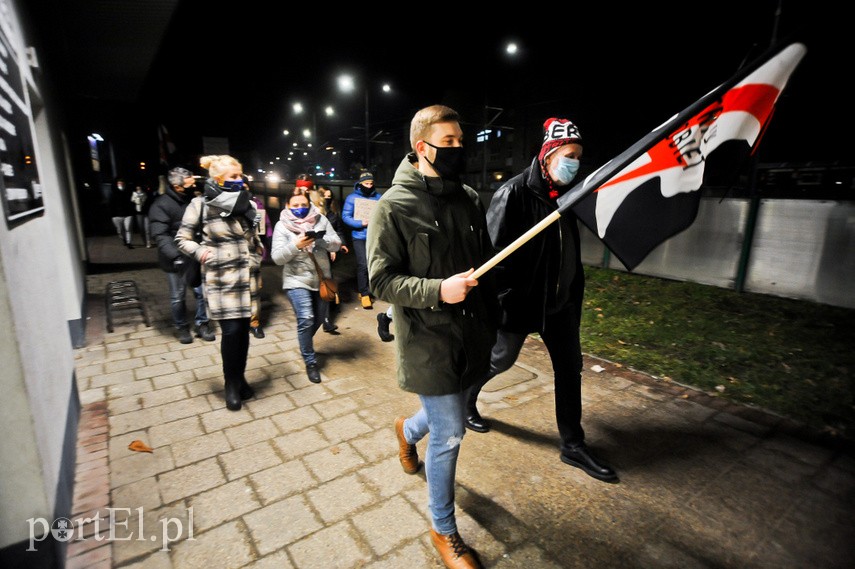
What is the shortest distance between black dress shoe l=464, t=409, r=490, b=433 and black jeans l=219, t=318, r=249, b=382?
2101 mm

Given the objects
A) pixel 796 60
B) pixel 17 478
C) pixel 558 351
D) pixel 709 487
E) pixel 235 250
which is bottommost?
pixel 709 487

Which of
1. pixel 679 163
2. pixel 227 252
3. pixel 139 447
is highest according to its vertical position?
→ pixel 679 163

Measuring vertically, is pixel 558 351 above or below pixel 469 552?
above

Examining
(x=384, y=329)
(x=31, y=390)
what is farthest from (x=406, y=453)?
(x=384, y=329)

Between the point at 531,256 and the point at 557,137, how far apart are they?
780 millimetres

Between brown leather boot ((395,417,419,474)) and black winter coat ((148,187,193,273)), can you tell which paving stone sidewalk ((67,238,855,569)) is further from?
black winter coat ((148,187,193,273))

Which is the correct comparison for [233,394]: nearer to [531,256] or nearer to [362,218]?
[531,256]

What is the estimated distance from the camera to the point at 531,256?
115 inches

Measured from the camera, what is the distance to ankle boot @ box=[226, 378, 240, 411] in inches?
156

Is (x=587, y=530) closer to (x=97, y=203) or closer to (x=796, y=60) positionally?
(x=796, y=60)

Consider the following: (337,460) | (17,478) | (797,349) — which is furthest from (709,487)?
(17,478)

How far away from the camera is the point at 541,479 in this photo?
3.04m

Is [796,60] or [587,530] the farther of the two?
[587,530]

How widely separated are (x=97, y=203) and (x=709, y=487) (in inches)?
907
